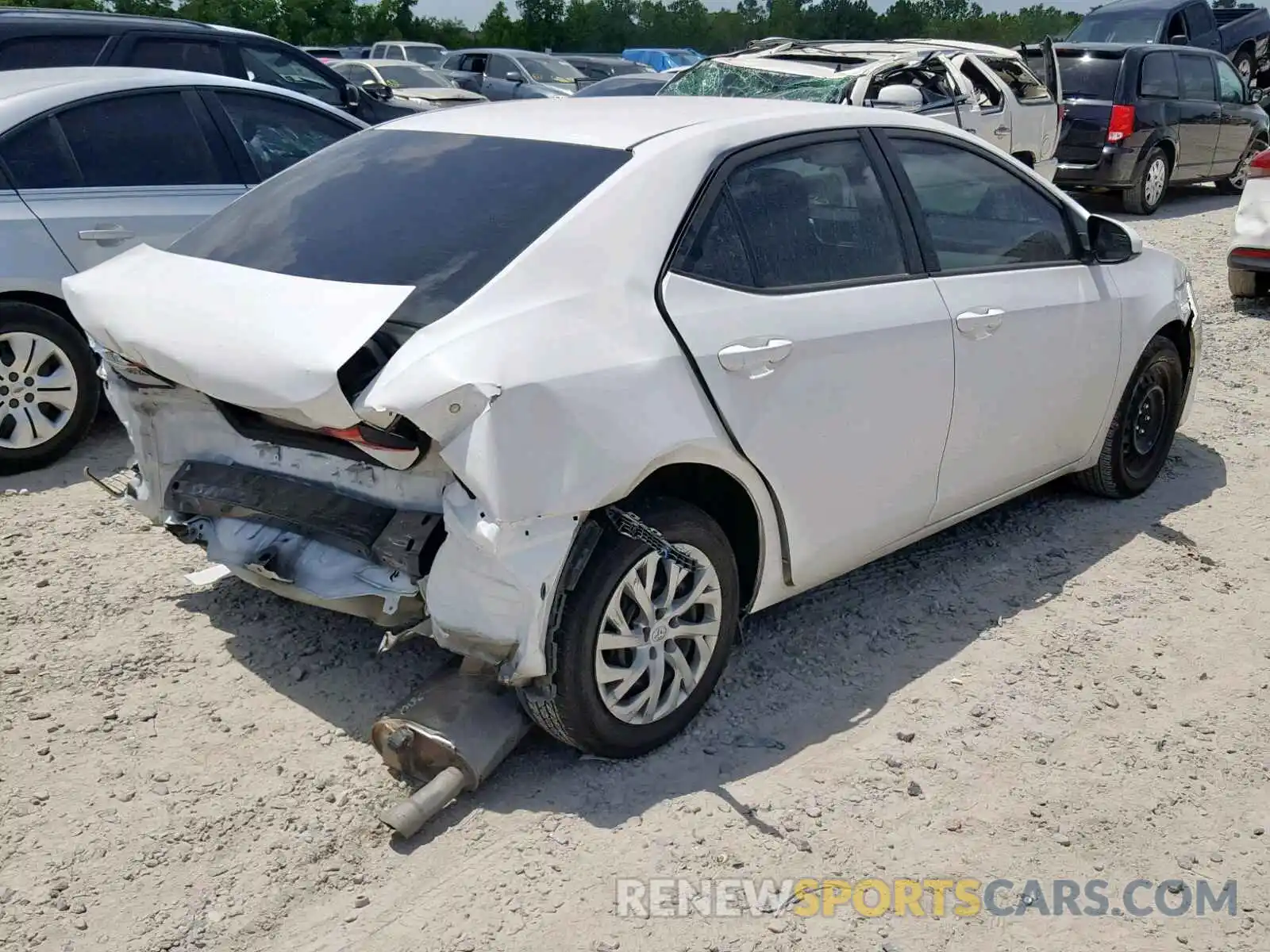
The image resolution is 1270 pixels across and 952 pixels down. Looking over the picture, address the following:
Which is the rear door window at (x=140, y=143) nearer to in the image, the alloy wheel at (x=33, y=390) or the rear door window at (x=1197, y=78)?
the alloy wheel at (x=33, y=390)

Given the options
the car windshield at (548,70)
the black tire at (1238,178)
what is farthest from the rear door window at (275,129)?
the car windshield at (548,70)

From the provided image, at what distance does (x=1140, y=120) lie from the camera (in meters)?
13.2

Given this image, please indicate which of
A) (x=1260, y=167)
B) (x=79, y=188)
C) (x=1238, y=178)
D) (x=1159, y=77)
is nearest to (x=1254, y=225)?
(x=1260, y=167)

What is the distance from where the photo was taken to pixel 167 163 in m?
5.93

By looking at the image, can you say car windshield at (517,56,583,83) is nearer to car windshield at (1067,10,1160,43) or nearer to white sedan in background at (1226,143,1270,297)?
car windshield at (1067,10,1160,43)

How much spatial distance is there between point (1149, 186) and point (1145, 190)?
5.2 inches

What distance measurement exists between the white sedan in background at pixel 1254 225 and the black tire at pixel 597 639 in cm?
681

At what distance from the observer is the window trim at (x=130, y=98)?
553 centimetres

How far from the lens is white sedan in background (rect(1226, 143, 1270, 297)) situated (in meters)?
8.62

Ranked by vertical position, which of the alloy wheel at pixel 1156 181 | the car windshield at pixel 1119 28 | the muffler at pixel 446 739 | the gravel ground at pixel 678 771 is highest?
the car windshield at pixel 1119 28

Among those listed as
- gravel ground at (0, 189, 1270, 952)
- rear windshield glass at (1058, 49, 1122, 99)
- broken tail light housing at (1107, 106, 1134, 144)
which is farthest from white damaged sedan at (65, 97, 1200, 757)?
rear windshield glass at (1058, 49, 1122, 99)

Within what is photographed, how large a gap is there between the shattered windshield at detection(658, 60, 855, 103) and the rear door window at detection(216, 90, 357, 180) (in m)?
3.73

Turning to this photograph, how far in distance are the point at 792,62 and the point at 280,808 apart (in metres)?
8.75

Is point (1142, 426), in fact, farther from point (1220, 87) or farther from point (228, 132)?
point (1220, 87)
